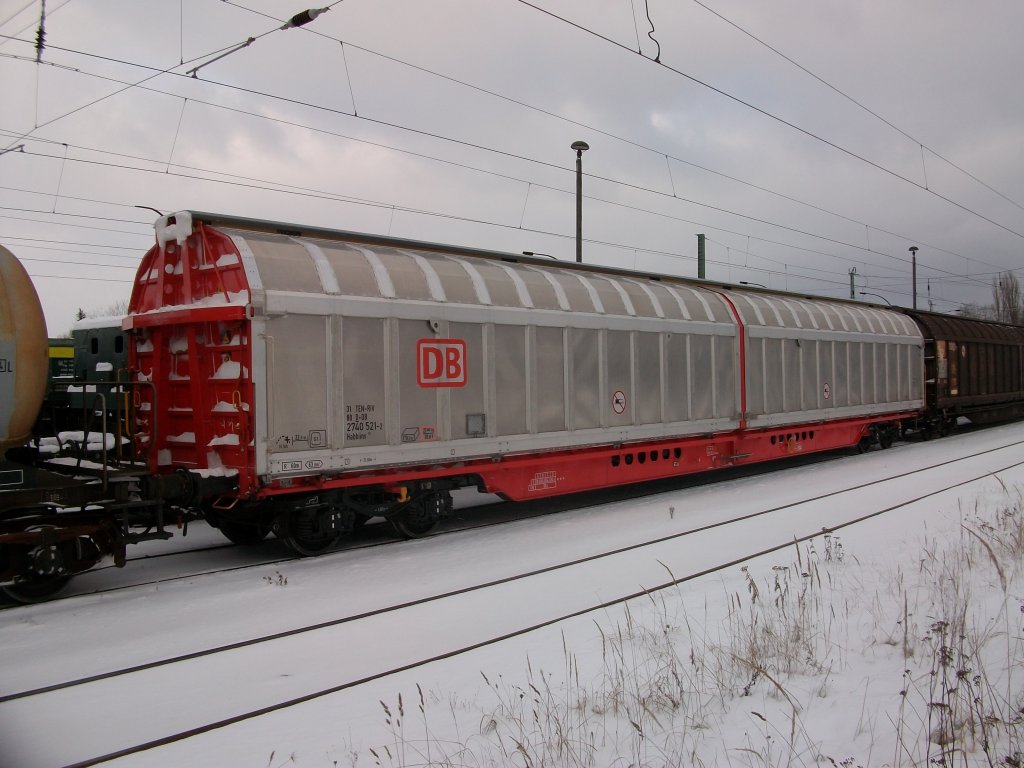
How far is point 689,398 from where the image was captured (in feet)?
46.0

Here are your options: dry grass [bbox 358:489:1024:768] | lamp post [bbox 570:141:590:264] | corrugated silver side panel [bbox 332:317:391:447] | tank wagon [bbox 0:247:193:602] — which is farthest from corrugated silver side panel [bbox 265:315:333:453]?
lamp post [bbox 570:141:590:264]

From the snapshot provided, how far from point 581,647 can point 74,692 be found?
11.8 ft

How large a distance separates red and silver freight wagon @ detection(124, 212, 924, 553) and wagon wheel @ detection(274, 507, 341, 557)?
0.07ft

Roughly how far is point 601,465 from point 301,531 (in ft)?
17.4

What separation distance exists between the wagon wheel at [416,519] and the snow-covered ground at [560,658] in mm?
375

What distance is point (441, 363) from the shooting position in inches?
394

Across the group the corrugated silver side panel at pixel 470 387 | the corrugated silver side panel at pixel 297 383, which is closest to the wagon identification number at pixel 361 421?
the corrugated silver side panel at pixel 297 383

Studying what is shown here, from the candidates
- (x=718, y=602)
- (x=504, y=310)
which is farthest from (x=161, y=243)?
(x=718, y=602)

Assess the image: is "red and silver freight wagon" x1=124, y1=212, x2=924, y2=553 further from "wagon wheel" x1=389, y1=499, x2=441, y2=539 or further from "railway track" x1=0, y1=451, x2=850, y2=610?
"railway track" x1=0, y1=451, x2=850, y2=610

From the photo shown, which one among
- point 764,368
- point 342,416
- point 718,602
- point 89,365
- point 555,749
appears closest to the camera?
point 555,749

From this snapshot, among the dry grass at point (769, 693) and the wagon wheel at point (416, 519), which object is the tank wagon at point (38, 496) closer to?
the wagon wheel at point (416, 519)

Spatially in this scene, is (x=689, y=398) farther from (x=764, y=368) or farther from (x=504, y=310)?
(x=504, y=310)

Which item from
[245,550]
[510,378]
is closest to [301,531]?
[245,550]

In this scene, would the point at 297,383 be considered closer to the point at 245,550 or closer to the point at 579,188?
the point at 245,550
